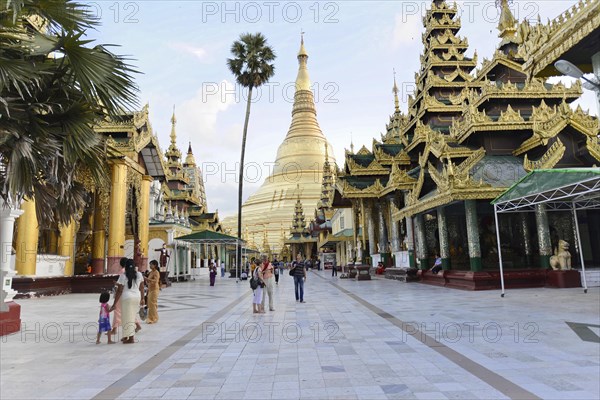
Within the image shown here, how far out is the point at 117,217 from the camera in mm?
19922

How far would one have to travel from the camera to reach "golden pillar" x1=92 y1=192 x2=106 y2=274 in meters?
20.4

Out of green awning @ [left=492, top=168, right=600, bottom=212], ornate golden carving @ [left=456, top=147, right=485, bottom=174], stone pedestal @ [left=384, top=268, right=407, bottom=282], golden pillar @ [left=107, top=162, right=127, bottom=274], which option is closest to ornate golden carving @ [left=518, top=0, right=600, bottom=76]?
green awning @ [left=492, top=168, right=600, bottom=212]

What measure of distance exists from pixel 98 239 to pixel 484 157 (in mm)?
18197

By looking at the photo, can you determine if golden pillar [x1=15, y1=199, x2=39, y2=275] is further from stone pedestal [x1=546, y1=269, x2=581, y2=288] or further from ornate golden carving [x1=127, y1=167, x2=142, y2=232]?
stone pedestal [x1=546, y1=269, x2=581, y2=288]

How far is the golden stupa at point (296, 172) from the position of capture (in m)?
74.9

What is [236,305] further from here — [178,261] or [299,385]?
[178,261]

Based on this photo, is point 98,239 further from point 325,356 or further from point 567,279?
point 567,279

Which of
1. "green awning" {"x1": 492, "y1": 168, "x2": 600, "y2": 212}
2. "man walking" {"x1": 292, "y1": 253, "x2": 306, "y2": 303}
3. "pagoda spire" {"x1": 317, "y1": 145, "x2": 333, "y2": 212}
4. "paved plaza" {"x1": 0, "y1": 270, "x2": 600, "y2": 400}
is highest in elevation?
"pagoda spire" {"x1": 317, "y1": 145, "x2": 333, "y2": 212}

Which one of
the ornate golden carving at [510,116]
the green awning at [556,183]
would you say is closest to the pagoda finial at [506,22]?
the ornate golden carving at [510,116]

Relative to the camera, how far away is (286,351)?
6539 mm

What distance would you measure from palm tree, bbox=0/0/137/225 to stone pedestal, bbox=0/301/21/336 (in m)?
3.46

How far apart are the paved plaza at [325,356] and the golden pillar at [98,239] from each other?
1020cm

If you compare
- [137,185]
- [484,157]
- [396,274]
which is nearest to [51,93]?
[484,157]

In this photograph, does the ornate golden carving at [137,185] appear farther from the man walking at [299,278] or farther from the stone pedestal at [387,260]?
the stone pedestal at [387,260]
